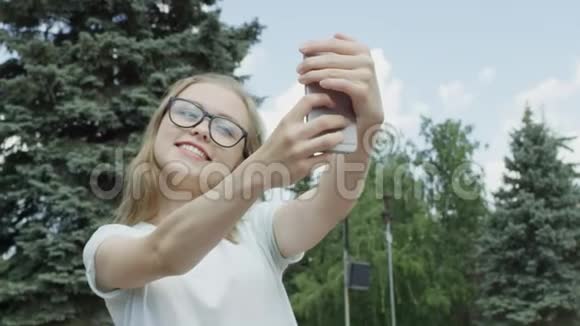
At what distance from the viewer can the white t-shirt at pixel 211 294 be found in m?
1.15

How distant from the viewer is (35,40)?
351 inches

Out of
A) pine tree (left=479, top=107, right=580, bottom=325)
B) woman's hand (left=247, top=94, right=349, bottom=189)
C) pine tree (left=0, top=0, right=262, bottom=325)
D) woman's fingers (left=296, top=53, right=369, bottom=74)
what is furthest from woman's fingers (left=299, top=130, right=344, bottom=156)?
pine tree (left=479, top=107, right=580, bottom=325)

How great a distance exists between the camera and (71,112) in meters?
8.80

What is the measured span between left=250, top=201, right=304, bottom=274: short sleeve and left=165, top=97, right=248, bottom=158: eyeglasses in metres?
0.17

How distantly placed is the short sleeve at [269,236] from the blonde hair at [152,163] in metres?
0.05

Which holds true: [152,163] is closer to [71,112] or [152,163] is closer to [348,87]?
[348,87]

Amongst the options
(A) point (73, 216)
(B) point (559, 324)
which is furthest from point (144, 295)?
(B) point (559, 324)

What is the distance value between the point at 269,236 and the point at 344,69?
0.52m

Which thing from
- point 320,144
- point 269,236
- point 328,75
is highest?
point 328,75

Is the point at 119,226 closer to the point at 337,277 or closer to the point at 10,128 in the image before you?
the point at 10,128

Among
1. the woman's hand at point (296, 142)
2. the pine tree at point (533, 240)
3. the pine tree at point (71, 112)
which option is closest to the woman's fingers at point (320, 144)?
the woman's hand at point (296, 142)

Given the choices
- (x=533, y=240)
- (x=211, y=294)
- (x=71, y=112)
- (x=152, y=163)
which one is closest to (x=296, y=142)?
(x=211, y=294)

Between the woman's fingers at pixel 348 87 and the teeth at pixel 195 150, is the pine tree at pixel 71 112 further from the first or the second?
the woman's fingers at pixel 348 87

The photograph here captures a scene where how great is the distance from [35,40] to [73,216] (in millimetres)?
2505
